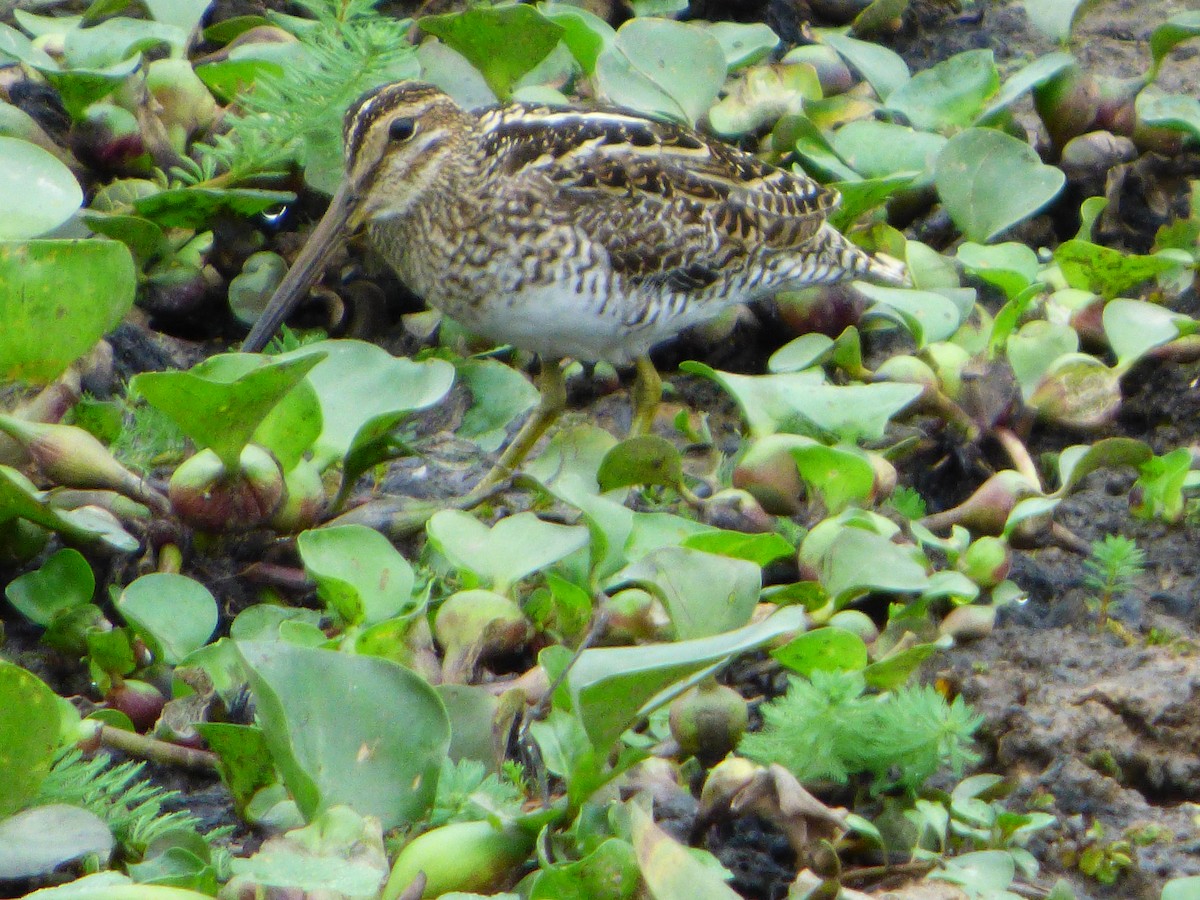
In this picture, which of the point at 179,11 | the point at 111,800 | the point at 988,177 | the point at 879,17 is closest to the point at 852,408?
the point at 988,177

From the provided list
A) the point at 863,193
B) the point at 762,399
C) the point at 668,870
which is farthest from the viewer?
the point at 863,193

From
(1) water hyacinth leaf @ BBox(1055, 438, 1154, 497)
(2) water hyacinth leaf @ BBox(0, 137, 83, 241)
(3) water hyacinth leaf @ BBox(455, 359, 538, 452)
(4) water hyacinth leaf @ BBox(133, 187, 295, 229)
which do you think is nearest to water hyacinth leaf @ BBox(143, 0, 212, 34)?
(4) water hyacinth leaf @ BBox(133, 187, 295, 229)

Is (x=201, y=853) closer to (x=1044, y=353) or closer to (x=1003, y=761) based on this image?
(x=1003, y=761)

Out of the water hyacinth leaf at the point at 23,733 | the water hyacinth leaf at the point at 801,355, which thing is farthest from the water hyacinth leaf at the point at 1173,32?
the water hyacinth leaf at the point at 23,733

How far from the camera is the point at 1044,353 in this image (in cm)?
346

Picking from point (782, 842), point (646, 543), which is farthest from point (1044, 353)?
point (782, 842)

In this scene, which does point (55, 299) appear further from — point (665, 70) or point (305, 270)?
point (665, 70)

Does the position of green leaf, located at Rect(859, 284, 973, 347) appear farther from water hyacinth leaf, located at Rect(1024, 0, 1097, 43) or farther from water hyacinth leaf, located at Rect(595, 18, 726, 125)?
water hyacinth leaf, located at Rect(1024, 0, 1097, 43)

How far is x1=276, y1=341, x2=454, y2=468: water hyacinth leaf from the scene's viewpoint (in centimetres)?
274

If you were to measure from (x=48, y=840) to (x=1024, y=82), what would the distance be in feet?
10.4

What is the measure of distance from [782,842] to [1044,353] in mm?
1707

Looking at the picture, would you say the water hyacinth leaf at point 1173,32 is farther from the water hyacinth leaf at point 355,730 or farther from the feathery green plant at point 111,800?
the feathery green plant at point 111,800

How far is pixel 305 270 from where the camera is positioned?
135 inches

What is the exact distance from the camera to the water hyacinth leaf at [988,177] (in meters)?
3.83
